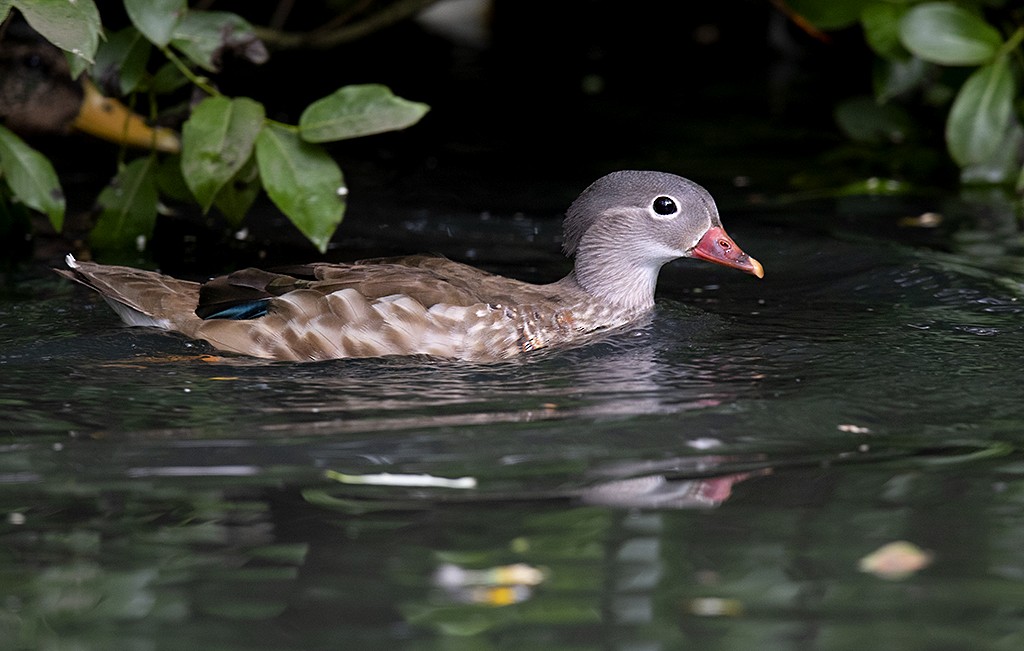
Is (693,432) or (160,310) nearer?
(693,432)

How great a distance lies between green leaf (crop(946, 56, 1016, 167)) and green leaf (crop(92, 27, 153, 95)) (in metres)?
4.15

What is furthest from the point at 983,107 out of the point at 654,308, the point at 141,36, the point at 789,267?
the point at 141,36

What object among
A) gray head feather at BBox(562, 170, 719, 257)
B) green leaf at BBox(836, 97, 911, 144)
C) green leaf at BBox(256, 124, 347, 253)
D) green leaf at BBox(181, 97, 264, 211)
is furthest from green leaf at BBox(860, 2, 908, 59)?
green leaf at BBox(181, 97, 264, 211)

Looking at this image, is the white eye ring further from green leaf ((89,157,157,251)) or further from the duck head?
green leaf ((89,157,157,251))

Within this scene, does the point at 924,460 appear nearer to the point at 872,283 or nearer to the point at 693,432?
the point at 693,432

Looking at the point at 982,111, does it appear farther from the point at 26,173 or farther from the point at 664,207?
the point at 26,173

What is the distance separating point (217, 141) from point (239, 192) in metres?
0.67

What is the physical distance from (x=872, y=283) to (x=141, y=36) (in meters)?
3.48

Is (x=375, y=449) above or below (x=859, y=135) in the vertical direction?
below

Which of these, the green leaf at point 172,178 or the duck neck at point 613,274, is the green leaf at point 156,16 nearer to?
the green leaf at point 172,178

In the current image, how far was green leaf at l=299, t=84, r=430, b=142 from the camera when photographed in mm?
6031

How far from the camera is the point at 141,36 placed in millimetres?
6438

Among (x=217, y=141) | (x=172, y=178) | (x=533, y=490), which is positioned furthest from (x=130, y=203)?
(x=533, y=490)

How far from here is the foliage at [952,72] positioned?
770 cm
